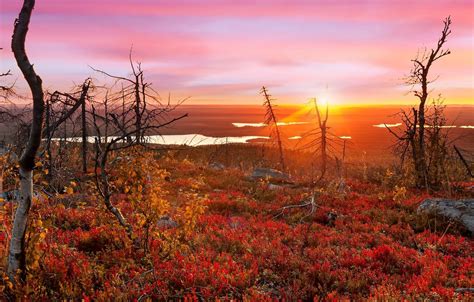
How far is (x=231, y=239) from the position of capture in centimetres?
1077

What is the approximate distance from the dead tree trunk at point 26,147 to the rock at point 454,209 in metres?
13.3

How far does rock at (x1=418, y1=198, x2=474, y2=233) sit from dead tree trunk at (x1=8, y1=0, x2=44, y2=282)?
13.3 meters

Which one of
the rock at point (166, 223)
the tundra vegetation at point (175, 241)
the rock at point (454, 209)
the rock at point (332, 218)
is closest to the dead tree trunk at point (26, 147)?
the tundra vegetation at point (175, 241)

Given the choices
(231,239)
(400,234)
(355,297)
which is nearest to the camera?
(355,297)

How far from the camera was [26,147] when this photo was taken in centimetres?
605

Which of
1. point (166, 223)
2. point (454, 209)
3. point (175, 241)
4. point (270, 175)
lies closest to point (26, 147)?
point (175, 241)

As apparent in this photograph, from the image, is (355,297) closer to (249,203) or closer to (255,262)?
(255,262)

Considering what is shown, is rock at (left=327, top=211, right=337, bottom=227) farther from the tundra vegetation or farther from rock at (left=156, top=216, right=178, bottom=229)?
rock at (left=156, top=216, right=178, bottom=229)

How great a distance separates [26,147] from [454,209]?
1421 centimetres

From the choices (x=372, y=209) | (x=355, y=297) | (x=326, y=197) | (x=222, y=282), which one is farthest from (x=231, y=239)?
(x=326, y=197)

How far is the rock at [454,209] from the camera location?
43.1 ft

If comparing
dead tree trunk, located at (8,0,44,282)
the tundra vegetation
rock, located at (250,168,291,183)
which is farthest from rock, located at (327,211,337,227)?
dead tree trunk, located at (8,0,44,282)

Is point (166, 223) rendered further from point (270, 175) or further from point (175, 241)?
point (270, 175)

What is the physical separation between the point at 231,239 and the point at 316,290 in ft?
12.3
